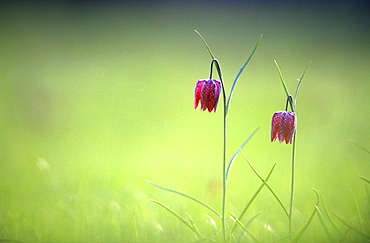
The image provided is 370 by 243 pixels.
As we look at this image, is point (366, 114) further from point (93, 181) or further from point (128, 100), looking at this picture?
point (93, 181)

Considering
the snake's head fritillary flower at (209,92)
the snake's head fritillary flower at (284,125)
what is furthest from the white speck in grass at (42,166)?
the snake's head fritillary flower at (284,125)

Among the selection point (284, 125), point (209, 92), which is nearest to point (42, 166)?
point (209, 92)

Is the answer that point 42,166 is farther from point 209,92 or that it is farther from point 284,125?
point 284,125

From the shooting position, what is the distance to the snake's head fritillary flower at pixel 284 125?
1.10m

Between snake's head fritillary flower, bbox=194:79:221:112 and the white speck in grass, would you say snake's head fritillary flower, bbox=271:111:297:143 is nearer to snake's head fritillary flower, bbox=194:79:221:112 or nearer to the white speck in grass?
snake's head fritillary flower, bbox=194:79:221:112

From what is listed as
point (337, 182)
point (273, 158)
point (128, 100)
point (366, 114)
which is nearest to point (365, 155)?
point (337, 182)

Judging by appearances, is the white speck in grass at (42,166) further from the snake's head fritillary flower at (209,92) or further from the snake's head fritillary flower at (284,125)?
the snake's head fritillary flower at (284,125)

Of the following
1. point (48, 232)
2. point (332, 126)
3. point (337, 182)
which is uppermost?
point (332, 126)

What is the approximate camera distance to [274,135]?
1.15 m

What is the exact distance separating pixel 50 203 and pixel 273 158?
117 cm

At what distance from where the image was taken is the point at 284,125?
1.11 meters

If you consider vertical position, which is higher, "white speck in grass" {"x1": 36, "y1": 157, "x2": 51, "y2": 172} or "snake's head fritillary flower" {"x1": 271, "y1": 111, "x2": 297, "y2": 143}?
"snake's head fritillary flower" {"x1": 271, "y1": 111, "x2": 297, "y2": 143}

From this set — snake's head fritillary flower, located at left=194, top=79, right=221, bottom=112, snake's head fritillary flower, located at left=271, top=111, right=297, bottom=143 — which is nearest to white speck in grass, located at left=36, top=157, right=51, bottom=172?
snake's head fritillary flower, located at left=194, top=79, right=221, bottom=112

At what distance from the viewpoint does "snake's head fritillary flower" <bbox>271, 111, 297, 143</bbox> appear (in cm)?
110
